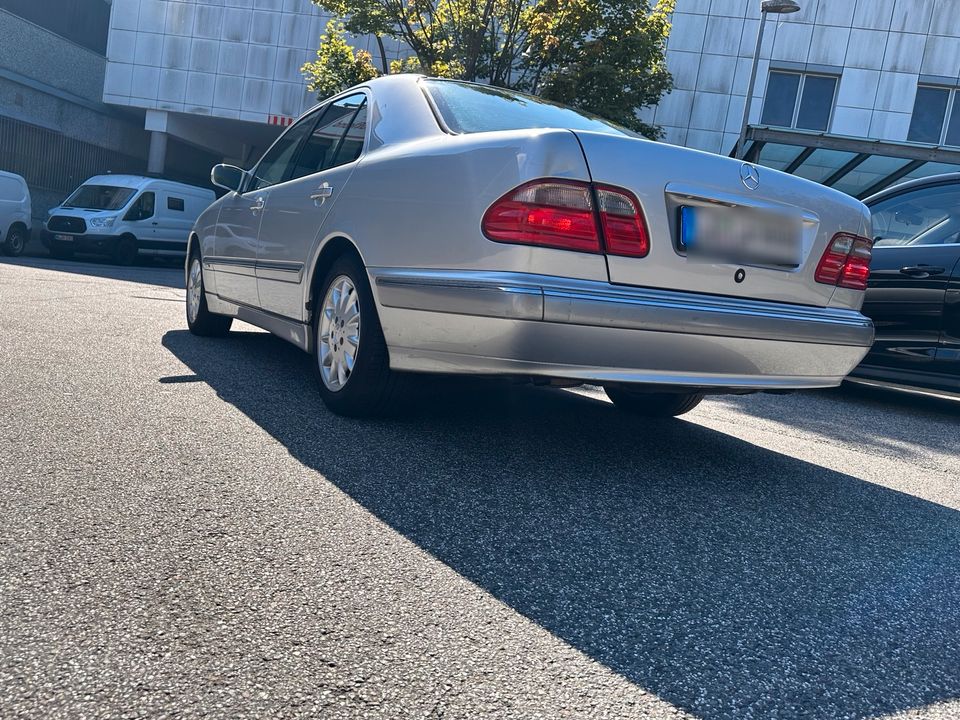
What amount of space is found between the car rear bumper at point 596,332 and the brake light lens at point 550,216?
0.42ft

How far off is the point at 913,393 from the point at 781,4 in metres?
11.3

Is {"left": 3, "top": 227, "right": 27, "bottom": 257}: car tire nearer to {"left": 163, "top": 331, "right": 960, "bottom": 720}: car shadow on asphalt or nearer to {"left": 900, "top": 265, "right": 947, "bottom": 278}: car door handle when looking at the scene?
{"left": 163, "top": 331, "right": 960, "bottom": 720}: car shadow on asphalt

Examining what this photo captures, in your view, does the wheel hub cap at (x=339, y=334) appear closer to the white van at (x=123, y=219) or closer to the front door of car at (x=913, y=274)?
the front door of car at (x=913, y=274)

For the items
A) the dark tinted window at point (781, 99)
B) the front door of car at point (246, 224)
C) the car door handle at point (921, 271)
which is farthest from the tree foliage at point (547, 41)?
the front door of car at point (246, 224)

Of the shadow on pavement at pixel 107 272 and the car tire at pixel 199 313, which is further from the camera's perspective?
the shadow on pavement at pixel 107 272

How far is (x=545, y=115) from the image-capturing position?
13.1 feet

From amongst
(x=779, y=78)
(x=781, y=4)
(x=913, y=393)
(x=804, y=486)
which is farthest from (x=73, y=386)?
(x=779, y=78)

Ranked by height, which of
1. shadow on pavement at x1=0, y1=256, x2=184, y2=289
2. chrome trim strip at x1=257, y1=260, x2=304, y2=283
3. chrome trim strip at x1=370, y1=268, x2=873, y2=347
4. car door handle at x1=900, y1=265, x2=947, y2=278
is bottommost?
shadow on pavement at x1=0, y1=256, x2=184, y2=289

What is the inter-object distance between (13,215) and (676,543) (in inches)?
715

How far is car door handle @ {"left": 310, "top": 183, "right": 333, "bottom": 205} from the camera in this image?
4145 mm

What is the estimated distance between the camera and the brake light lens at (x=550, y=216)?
3027mm

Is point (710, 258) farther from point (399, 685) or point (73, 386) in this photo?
point (73, 386)

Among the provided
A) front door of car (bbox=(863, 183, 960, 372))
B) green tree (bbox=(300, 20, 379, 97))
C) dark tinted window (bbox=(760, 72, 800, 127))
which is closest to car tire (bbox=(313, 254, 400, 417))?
front door of car (bbox=(863, 183, 960, 372))

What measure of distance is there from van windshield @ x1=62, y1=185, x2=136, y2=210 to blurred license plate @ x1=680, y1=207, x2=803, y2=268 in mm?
18368
